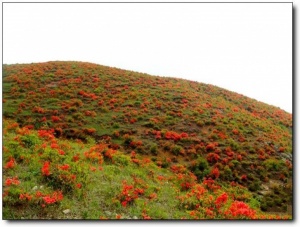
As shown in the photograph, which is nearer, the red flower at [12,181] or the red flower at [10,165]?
the red flower at [12,181]

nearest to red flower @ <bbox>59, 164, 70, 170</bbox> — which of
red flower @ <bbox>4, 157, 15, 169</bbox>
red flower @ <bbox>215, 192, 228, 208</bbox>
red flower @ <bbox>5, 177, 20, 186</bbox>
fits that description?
red flower @ <bbox>5, 177, 20, 186</bbox>

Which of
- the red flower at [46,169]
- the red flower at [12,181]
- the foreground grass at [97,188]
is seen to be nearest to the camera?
the foreground grass at [97,188]

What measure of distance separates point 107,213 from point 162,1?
591 cm

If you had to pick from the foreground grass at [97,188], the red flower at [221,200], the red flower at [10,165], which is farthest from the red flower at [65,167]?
the red flower at [221,200]

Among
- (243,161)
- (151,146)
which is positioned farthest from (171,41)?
(243,161)

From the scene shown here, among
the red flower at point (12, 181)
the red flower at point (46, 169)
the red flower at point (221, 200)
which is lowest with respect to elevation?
the red flower at point (221, 200)

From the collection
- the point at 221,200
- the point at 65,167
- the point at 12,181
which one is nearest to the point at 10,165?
the point at 12,181

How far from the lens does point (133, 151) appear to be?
39.6 ft

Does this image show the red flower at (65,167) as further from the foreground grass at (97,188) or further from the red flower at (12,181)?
the red flower at (12,181)

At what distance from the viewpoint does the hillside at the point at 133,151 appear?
8852mm

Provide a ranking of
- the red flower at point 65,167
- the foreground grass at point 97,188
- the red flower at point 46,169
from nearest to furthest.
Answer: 1. the foreground grass at point 97,188
2. the red flower at point 46,169
3. the red flower at point 65,167

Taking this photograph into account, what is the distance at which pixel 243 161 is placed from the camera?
39.5ft

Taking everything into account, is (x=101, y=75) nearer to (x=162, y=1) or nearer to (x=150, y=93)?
(x=150, y=93)

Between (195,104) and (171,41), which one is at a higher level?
(171,41)
